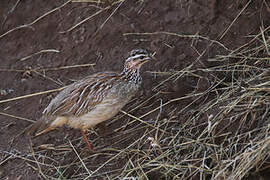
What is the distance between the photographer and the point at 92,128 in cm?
623

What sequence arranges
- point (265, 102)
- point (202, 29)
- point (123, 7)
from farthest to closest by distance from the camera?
1. point (123, 7)
2. point (202, 29)
3. point (265, 102)

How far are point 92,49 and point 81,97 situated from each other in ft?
4.33

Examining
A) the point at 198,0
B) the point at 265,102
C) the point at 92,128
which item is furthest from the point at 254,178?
the point at 198,0


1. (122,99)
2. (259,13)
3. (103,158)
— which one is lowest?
(103,158)

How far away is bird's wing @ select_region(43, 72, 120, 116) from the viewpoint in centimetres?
570

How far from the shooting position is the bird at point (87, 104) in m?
5.70

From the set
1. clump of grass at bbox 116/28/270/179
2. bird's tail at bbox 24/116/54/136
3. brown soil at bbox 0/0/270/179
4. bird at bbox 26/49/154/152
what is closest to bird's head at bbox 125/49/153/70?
bird at bbox 26/49/154/152

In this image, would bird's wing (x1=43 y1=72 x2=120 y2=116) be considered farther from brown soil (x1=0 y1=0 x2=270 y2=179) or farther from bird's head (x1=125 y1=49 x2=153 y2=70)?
brown soil (x1=0 y1=0 x2=270 y2=179)

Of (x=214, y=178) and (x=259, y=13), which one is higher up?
(x=259, y=13)

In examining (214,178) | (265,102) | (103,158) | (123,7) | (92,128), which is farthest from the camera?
(123,7)

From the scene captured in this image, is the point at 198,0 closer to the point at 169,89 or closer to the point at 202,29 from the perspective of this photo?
the point at 202,29

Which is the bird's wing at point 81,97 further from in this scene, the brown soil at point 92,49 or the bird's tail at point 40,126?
the brown soil at point 92,49

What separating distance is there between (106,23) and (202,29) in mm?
1258

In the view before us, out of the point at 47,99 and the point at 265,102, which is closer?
the point at 265,102
